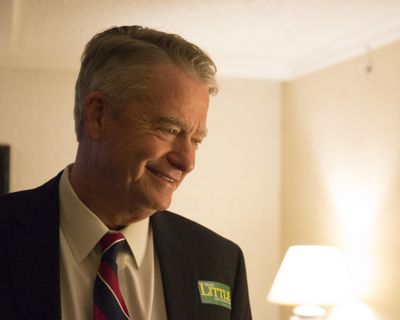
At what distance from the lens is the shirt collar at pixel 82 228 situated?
1.19 m

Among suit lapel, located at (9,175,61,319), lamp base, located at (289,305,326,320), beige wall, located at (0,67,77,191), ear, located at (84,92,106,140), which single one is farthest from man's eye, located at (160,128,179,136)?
beige wall, located at (0,67,77,191)

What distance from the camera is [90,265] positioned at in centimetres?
120

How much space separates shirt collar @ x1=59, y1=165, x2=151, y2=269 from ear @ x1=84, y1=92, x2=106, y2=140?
0.37 ft

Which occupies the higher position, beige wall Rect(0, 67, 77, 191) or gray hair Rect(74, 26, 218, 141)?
gray hair Rect(74, 26, 218, 141)

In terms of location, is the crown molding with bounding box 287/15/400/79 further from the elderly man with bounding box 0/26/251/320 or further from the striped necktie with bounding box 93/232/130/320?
the striped necktie with bounding box 93/232/130/320

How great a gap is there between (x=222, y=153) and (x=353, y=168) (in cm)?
121

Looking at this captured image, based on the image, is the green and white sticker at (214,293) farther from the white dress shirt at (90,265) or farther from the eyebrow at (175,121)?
the eyebrow at (175,121)

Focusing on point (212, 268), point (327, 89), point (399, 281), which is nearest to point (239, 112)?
point (327, 89)

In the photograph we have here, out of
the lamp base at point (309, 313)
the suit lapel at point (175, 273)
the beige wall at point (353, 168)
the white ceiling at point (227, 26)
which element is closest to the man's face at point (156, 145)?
the suit lapel at point (175, 273)

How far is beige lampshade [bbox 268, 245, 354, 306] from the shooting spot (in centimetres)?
345

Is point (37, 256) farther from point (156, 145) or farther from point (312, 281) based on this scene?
point (312, 281)

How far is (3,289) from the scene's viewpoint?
107 centimetres

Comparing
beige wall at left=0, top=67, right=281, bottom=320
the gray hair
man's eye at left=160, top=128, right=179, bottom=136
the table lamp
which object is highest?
the gray hair

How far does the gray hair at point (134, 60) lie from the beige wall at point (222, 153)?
10.5 feet
